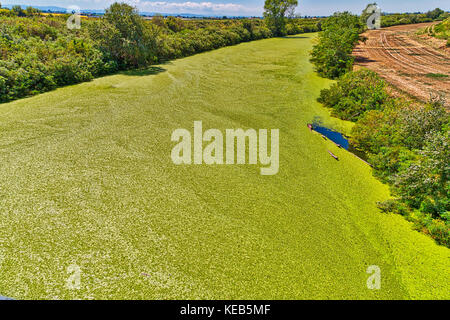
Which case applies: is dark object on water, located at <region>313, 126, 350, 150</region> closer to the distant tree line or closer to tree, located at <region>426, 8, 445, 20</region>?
the distant tree line

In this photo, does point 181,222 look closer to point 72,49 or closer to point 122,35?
point 72,49

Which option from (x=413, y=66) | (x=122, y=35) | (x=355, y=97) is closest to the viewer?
(x=355, y=97)

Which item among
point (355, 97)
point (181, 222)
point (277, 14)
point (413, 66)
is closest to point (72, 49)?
point (181, 222)

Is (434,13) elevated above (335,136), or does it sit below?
above

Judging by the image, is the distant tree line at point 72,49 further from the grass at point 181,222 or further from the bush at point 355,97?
the bush at point 355,97

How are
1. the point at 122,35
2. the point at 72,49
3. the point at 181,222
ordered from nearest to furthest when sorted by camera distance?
the point at 181,222, the point at 72,49, the point at 122,35

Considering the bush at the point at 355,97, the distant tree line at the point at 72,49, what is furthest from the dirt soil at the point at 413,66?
the distant tree line at the point at 72,49
